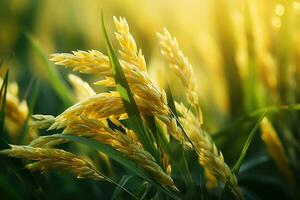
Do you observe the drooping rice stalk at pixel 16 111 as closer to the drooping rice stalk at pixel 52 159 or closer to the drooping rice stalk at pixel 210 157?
the drooping rice stalk at pixel 52 159

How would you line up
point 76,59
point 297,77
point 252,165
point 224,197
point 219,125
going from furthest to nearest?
point 219,125, point 297,77, point 252,165, point 224,197, point 76,59

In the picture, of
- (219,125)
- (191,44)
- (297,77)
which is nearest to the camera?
(297,77)

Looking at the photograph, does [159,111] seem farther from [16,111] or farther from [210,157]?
[16,111]

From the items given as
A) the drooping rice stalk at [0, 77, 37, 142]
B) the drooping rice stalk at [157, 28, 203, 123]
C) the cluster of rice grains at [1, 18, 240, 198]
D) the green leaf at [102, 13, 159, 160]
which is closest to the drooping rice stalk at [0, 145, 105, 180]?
the cluster of rice grains at [1, 18, 240, 198]

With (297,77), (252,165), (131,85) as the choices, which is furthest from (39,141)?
(297,77)

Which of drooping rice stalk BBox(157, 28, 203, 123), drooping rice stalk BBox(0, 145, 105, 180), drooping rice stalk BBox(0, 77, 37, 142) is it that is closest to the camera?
drooping rice stalk BBox(0, 145, 105, 180)

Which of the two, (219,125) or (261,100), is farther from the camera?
(219,125)

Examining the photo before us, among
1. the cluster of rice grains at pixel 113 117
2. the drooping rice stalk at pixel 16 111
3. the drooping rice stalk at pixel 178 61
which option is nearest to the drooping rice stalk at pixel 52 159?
the cluster of rice grains at pixel 113 117

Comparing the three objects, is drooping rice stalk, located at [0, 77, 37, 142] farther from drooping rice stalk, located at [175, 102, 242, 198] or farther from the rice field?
drooping rice stalk, located at [175, 102, 242, 198]

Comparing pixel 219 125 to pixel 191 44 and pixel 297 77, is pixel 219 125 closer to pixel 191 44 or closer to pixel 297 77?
pixel 297 77
